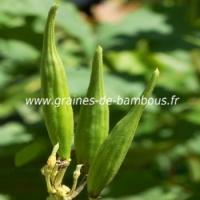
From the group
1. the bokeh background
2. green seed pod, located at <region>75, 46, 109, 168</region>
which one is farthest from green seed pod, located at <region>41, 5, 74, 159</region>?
the bokeh background

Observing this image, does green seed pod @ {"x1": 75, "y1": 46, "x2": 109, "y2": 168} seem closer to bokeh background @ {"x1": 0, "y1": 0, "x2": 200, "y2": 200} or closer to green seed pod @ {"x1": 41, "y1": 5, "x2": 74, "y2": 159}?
green seed pod @ {"x1": 41, "y1": 5, "x2": 74, "y2": 159}

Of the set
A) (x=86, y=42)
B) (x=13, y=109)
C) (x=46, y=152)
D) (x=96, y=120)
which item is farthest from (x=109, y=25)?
(x=96, y=120)

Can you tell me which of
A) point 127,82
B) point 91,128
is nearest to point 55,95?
point 91,128

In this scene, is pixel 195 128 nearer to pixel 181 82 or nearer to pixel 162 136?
pixel 162 136

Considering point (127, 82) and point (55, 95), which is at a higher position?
point (55, 95)

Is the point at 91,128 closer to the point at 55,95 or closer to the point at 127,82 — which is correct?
the point at 55,95

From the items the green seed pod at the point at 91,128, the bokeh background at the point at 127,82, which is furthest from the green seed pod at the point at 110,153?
the bokeh background at the point at 127,82

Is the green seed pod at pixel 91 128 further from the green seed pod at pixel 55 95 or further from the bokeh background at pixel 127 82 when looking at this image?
the bokeh background at pixel 127 82
